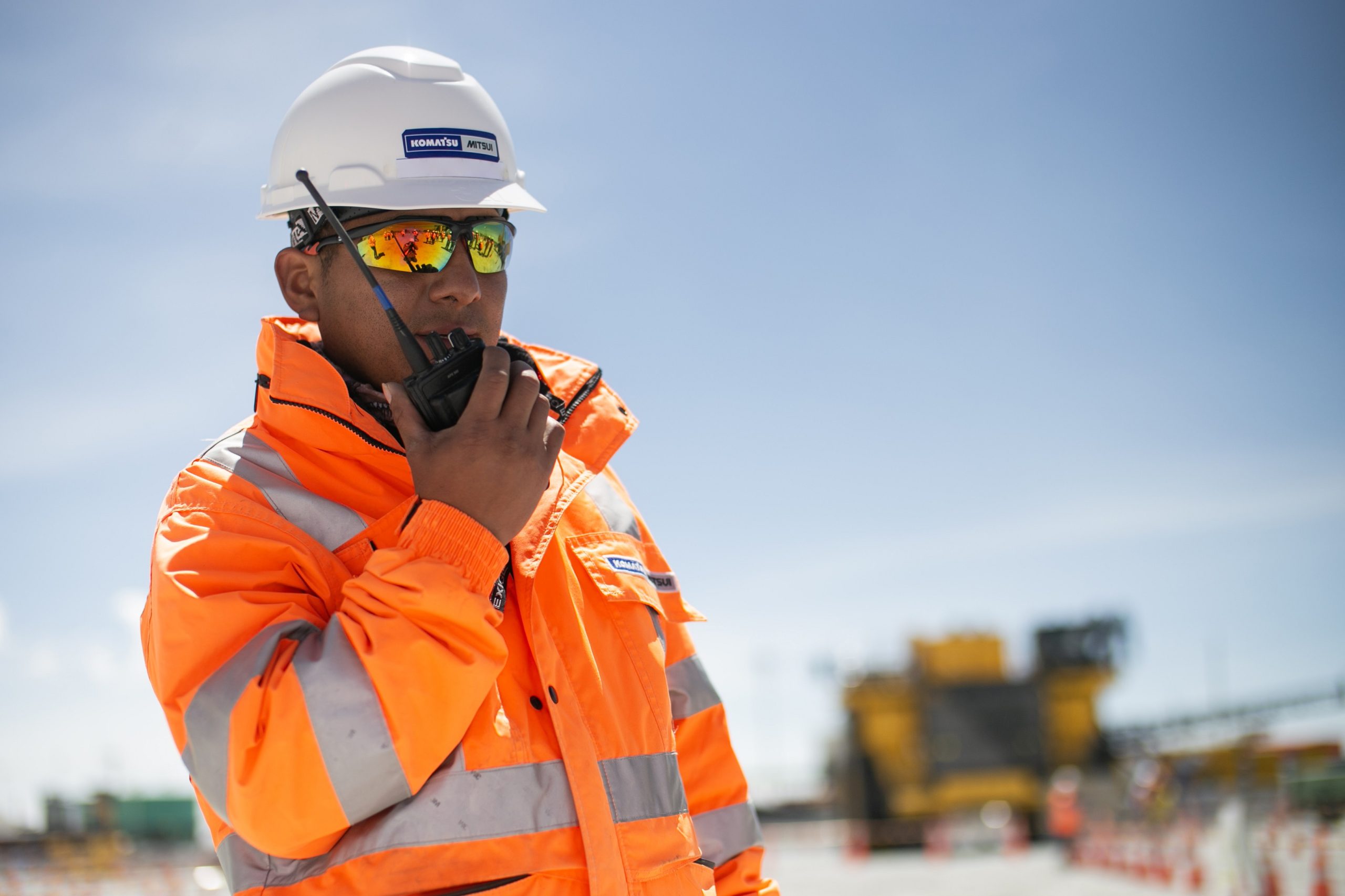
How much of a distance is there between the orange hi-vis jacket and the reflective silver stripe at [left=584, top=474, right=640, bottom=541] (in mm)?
85

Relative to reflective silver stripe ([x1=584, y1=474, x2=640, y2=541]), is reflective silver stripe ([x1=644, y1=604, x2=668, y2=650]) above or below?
below

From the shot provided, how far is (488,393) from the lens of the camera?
A: 1801 mm

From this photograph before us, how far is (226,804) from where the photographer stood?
5.37ft

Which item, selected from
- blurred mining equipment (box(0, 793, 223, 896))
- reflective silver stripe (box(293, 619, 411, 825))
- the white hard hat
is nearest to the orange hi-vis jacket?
reflective silver stripe (box(293, 619, 411, 825))

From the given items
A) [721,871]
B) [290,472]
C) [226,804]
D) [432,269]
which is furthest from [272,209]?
[721,871]

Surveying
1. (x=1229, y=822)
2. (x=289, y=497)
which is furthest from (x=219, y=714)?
(x=1229, y=822)

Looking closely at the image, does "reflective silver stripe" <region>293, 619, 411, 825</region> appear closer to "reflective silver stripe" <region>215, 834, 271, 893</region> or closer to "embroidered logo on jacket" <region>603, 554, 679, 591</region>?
"reflective silver stripe" <region>215, 834, 271, 893</region>

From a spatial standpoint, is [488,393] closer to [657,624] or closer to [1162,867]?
[657,624]

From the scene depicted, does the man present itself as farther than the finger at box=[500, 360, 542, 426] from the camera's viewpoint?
No

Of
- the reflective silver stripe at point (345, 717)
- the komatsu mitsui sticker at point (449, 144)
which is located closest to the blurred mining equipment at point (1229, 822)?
the komatsu mitsui sticker at point (449, 144)

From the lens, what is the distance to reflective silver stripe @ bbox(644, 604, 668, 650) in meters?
2.37

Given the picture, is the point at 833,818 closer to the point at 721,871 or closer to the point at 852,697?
the point at 852,697

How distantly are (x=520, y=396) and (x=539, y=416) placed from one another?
0.16 feet

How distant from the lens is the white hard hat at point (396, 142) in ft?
7.27
